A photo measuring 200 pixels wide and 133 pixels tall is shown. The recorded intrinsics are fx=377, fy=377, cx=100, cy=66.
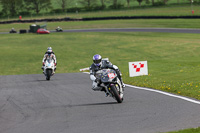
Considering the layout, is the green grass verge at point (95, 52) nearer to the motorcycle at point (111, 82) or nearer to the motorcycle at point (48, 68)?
the motorcycle at point (48, 68)

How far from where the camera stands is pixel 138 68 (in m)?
20.0

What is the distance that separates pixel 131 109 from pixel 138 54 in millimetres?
25334

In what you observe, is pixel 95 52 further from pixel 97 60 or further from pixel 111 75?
pixel 111 75

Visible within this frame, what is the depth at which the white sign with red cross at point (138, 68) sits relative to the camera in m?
19.4

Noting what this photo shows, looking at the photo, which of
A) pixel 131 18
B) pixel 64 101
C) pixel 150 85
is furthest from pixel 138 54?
pixel 131 18

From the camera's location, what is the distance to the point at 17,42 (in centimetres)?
5138

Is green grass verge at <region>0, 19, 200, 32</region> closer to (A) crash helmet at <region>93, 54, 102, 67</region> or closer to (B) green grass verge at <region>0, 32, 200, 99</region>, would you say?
(B) green grass verge at <region>0, 32, 200, 99</region>

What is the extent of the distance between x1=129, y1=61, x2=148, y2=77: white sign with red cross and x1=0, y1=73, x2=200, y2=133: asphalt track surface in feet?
15.4

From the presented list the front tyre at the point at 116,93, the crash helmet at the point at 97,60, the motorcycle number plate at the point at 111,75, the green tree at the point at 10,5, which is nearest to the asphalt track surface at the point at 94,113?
the front tyre at the point at 116,93

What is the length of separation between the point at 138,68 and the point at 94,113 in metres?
9.77

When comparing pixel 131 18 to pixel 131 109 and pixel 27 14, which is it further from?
pixel 131 109

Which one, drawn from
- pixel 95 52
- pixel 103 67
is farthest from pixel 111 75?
pixel 95 52

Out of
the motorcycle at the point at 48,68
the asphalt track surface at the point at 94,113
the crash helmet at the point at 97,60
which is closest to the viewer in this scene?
the asphalt track surface at the point at 94,113

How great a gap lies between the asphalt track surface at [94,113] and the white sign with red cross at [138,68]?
4707mm
